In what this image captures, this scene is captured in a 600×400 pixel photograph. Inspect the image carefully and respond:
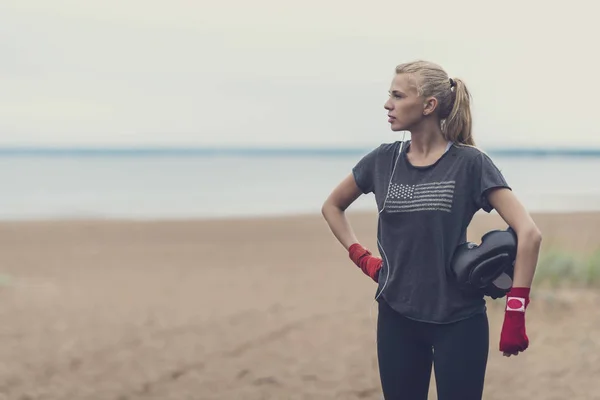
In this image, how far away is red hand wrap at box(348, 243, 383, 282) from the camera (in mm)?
3025

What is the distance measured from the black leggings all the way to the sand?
86.0 inches

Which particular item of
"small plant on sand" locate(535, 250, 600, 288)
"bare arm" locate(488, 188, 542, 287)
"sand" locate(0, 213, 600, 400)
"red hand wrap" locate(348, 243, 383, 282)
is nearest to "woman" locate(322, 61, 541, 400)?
"bare arm" locate(488, 188, 542, 287)

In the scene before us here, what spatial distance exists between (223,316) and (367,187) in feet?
14.2

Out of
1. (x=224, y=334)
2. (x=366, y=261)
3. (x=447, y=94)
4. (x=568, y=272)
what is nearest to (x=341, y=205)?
(x=366, y=261)

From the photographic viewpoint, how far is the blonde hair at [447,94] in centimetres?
273

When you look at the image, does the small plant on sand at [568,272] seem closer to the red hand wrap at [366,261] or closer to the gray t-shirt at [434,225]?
the red hand wrap at [366,261]

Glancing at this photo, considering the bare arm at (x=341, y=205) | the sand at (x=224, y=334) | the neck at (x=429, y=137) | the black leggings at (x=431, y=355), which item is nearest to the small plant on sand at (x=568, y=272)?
the sand at (x=224, y=334)

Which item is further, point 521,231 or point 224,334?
point 224,334

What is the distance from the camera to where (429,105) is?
274 centimetres

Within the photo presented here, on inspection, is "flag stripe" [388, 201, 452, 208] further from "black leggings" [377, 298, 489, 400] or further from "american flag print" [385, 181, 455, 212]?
"black leggings" [377, 298, 489, 400]

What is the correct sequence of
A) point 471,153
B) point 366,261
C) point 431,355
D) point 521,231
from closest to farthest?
point 521,231
point 471,153
point 431,355
point 366,261

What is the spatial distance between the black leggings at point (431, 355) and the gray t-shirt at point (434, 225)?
0.05 m

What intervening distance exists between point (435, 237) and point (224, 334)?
3964mm

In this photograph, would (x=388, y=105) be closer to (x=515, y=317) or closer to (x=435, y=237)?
(x=435, y=237)
